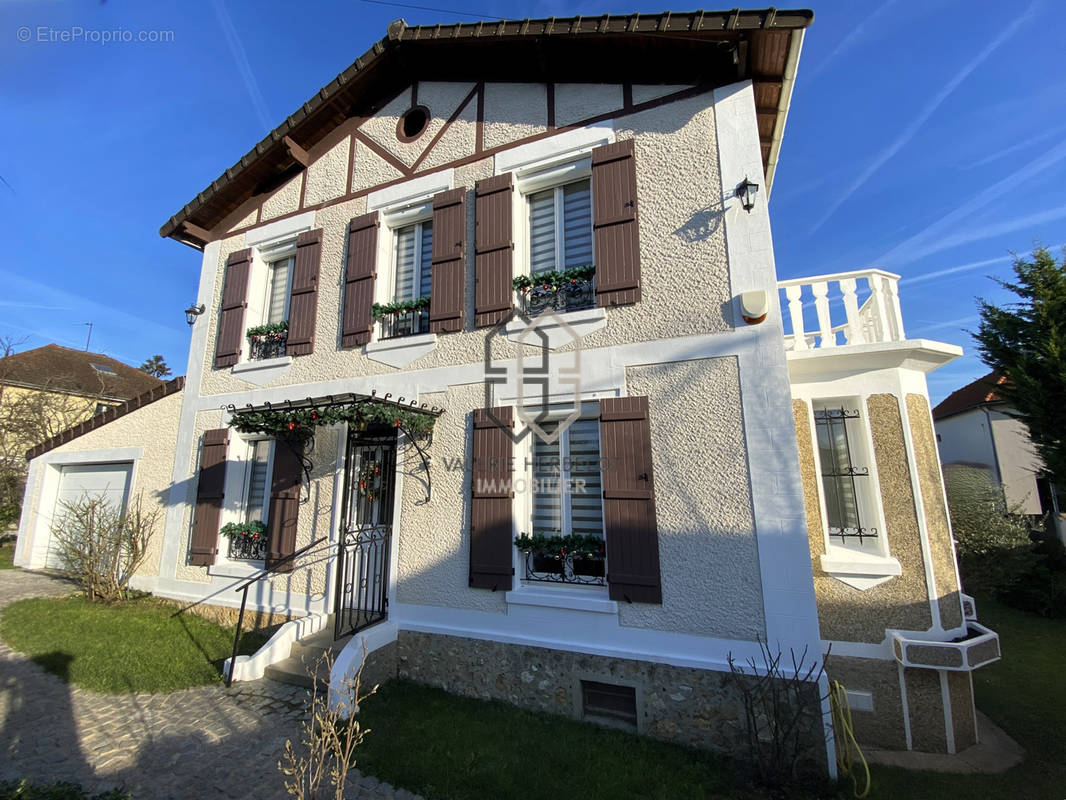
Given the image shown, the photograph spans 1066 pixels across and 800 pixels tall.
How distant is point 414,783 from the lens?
339 centimetres

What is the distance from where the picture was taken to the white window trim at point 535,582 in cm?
448

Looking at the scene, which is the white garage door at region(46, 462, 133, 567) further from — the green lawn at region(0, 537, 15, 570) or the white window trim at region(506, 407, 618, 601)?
the white window trim at region(506, 407, 618, 601)

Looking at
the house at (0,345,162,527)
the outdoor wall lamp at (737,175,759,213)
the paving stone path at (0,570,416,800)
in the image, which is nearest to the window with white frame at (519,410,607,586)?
the paving stone path at (0,570,416,800)

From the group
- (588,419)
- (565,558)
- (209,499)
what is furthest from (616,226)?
(209,499)

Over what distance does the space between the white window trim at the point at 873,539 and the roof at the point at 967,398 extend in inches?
540

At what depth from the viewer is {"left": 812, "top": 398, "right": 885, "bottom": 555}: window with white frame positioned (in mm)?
4688

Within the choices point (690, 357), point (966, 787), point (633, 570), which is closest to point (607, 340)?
point (690, 357)

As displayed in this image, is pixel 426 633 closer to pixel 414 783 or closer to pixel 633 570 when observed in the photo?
pixel 414 783

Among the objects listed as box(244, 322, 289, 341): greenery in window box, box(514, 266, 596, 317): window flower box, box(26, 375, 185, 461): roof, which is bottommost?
box(26, 375, 185, 461): roof

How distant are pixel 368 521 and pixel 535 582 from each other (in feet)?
8.73

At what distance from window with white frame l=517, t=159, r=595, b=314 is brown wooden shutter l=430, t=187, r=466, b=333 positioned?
759mm

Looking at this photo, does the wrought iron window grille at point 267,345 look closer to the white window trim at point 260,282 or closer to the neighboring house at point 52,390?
the white window trim at point 260,282

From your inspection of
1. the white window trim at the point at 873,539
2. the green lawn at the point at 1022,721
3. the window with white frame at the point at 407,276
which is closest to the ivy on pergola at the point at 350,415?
the window with white frame at the point at 407,276

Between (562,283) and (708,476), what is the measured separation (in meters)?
2.56
